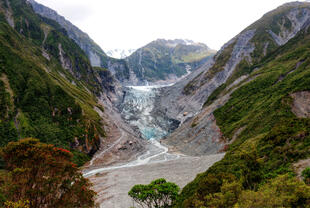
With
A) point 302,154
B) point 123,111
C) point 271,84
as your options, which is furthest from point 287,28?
point 302,154

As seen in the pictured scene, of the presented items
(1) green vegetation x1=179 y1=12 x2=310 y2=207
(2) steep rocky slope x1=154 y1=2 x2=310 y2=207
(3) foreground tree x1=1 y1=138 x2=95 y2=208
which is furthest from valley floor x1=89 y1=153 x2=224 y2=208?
(3) foreground tree x1=1 y1=138 x2=95 y2=208

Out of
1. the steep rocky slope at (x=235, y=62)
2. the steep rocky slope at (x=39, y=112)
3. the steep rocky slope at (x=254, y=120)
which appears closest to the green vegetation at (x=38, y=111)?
the steep rocky slope at (x=39, y=112)

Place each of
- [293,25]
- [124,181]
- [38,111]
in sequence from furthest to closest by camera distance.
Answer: [293,25]
[38,111]
[124,181]

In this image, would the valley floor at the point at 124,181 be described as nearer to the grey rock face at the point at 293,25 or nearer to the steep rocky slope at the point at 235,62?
the steep rocky slope at the point at 235,62

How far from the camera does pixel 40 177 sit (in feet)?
73.8

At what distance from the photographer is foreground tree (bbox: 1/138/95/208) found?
68.0 ft

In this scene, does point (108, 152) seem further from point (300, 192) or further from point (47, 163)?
point (300, 192)

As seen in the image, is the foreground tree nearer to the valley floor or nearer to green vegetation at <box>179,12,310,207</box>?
green vegetation at <box>179,12,310,207</box>

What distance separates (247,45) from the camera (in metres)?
168

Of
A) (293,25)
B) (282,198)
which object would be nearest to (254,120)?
(282,198)

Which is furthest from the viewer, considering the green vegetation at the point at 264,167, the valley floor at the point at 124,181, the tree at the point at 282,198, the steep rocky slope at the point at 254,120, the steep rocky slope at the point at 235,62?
the steep rocky slope at the point at 235,62

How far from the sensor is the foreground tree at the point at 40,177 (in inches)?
816

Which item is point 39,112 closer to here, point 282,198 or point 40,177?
point 40,177

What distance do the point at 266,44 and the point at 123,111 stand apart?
144 m
